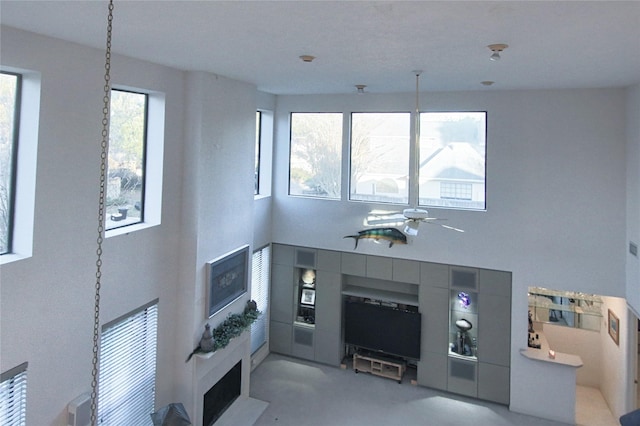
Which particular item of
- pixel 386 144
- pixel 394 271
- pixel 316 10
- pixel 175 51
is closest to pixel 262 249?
pixel 394 271

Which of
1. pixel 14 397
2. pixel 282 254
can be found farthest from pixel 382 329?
pixel 14 397

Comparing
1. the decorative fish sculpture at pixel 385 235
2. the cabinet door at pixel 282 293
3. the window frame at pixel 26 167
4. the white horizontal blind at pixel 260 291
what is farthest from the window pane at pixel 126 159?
the decorative fish sculpture at pixel 385 235

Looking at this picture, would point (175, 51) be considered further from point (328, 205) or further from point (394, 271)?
point (394, 271)

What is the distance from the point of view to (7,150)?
3633mm

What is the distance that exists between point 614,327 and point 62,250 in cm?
769

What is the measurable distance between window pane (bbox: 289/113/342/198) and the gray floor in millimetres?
3263

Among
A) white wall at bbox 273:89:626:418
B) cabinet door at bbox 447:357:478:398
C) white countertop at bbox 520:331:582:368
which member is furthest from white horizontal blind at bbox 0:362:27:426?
white countertop at bbox 520:331:582:368

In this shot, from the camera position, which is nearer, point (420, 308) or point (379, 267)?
point (420, 308)

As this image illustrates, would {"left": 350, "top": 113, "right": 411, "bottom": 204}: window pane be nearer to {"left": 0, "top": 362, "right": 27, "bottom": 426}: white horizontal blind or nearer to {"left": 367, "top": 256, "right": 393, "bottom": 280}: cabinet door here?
{"left": 367, "top": 256, "right": 393, "bottom": 280}: cabinet door

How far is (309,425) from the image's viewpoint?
6207mm

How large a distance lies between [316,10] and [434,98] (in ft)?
14.8

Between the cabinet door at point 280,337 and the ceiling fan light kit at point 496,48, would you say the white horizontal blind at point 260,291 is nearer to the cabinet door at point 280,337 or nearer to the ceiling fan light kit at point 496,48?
the cabinet door at point 280,337

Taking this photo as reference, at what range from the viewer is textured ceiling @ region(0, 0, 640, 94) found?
2.88 metres

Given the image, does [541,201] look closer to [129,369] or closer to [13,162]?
[129,369]
